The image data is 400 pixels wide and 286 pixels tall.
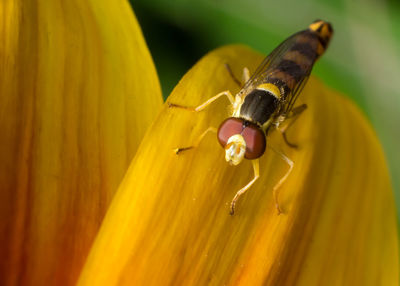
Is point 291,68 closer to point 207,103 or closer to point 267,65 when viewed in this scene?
point 267,65

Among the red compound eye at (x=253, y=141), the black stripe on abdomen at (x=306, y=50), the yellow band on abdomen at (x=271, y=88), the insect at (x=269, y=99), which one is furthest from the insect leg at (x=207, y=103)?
the black stripe on abdomen at (x=306, y=50)

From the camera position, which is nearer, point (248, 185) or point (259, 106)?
point (248, 185)

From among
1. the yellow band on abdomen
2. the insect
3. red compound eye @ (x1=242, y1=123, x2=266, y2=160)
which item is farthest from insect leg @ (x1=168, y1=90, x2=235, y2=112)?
the yellow band on abdomen

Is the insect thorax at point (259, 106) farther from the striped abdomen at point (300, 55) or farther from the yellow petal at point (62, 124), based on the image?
the yellow petal at point (62, 124)

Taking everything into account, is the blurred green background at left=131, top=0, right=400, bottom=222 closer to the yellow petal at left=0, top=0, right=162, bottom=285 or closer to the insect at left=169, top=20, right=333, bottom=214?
the insect at left=169, top=20, right=333, bottom=214

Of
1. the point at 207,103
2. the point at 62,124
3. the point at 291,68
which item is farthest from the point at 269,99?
the point at 62,124

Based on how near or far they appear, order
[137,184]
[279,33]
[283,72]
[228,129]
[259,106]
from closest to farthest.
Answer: [137,184], [228,129], [259,106], [283,72], [279,33]

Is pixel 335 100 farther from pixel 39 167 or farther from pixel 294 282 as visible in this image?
pixel 39 167
